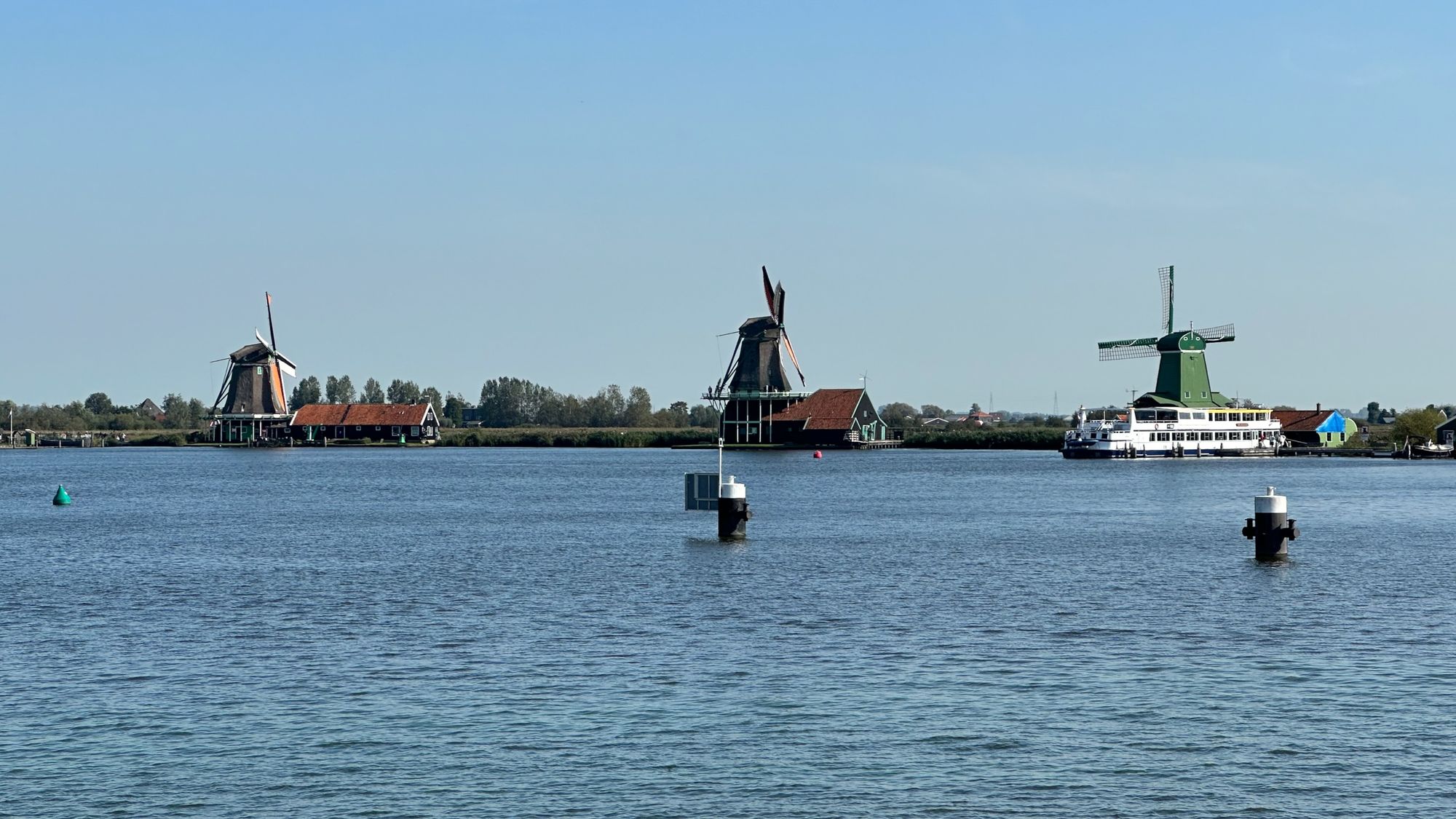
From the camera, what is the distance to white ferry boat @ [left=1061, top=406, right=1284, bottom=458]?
146375 mm

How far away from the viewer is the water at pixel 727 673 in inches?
759

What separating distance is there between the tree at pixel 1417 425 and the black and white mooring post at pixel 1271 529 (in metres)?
122

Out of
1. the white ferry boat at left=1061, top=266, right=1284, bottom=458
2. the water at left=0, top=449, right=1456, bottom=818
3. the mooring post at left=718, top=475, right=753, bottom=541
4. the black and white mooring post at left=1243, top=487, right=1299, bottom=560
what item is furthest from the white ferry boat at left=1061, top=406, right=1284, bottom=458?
the black and white mooring post at left=1243, top=487, right=1299, bottom=560

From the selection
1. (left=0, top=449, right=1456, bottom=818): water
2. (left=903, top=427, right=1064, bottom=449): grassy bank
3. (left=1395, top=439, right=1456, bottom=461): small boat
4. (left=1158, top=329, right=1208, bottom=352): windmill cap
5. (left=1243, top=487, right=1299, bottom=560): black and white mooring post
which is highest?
(left=1158, top=329, right=1208, bottom=352): windmill cap

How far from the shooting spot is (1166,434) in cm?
14788

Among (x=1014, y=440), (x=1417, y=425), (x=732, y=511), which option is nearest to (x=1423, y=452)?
(x=1417, y=425)

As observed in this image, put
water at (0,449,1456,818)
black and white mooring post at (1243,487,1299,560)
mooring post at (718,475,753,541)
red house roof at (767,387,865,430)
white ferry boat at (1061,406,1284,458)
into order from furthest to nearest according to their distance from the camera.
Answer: red house roof at (767,387,865,430) → white ferry boat at (1061,406,1284,458) → mooring post at (718,475,753,541) → black and white mooring post at (1243,487,1299,560) → water at (0,449,1456,818)

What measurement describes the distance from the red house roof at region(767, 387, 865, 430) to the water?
120 m

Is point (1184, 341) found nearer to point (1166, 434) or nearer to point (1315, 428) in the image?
point (1166, 434)

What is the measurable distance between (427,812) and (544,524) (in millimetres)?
46095

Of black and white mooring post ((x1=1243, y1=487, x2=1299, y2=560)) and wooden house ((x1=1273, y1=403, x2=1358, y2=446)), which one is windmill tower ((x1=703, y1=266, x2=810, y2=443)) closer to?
wooden house ((x1=1273, y1=403, x2=1358, y2=446))

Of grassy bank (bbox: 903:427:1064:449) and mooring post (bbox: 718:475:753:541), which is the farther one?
grassy bank (bbox: 903:427:1064:449)

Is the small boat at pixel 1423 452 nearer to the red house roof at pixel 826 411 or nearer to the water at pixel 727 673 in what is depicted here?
the red house roof at pixel 826 411

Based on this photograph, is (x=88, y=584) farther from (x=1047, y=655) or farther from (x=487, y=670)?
(x=1047, y=655)
